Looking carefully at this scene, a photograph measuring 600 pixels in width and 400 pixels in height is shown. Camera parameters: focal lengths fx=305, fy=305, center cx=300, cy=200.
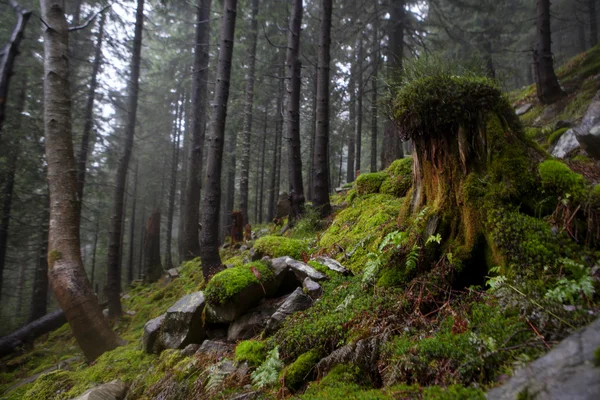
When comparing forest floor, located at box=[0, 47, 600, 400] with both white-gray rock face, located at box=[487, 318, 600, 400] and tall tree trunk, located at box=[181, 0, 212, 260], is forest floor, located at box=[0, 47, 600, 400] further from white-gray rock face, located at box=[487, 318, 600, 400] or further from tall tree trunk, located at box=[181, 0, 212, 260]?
tall tree trunk, located at box=[181, 0, 212, 260]

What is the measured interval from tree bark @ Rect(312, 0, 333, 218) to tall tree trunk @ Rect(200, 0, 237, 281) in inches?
110

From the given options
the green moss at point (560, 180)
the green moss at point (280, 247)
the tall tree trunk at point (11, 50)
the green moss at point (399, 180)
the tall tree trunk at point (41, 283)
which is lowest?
the tall tree trunk at point (41, 283)

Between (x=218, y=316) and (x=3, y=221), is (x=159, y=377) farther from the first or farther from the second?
(x=3, y=221)

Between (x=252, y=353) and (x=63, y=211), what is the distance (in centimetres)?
439

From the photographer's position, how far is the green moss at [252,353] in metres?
3.07

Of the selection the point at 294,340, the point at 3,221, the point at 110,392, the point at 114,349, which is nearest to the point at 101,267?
the point at 3,221

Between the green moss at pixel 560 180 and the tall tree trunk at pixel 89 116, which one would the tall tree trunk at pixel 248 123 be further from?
the green moss at pixel 560 180

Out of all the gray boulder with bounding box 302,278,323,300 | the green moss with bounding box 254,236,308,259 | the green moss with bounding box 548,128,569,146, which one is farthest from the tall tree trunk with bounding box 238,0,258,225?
the green moss with bounding box 548,128,569,146

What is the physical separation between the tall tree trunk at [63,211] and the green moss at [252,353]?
344 centimetres

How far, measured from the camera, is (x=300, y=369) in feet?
8.64

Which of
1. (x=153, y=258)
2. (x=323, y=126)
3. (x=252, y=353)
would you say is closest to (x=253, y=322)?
(x=252, y=353)

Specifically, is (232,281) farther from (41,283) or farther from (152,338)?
(41,283)

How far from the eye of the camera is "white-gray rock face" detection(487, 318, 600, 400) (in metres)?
1.12

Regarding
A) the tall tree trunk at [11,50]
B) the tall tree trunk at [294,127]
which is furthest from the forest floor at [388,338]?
the tall tree trunk at [11,50]
